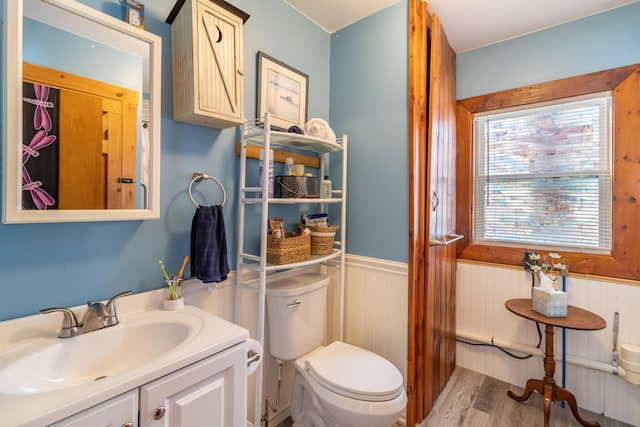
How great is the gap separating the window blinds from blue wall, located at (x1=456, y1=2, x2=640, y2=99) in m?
0.20

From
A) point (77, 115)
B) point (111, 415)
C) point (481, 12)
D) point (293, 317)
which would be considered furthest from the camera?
point (481, 12)

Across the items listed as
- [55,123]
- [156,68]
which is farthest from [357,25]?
[55,123]

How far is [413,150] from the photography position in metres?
1.61

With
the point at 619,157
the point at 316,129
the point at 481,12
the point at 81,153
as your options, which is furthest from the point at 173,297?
the point at 619,157

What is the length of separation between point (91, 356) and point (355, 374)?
3.43ft

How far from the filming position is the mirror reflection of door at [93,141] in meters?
0.92

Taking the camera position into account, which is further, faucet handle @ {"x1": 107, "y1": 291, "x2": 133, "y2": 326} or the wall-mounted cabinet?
the wall-mounted cabinet

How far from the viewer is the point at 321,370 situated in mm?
1389

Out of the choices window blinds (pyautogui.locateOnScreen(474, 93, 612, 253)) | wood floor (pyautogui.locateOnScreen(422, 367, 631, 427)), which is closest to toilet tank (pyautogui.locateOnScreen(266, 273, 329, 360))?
wood floor (pyautogui.locateOnScreen(422, 367, 631, 427))

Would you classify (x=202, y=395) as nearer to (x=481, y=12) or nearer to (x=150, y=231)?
(x=150, y=231)

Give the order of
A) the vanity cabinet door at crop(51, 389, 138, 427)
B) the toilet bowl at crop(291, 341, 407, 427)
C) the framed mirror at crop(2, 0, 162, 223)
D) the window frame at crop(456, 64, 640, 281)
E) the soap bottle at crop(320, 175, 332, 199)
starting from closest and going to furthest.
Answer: the vanity cabinet door at crop(51, 389, 138, 427)
the framed mirror at crop(2, 0, 162, 223)
the toilet bowl at crop(291, 341, 407, 427)
the window frame at crop(456, 64, 640, 281)
the soap bottle at crop(320, 175, 332, 199)

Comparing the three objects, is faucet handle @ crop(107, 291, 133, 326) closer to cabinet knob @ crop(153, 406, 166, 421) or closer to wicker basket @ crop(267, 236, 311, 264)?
cabinet knob @ crop(153, 406, 166, 421)

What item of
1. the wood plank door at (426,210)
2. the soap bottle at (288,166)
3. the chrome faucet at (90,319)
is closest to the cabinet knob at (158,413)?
the chrome faucet at (90,319)

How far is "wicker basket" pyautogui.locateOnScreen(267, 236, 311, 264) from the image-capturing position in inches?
56.3
